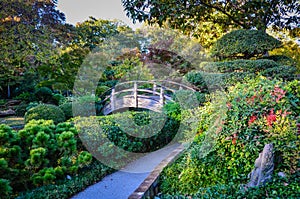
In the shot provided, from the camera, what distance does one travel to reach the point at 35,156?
3.81 m

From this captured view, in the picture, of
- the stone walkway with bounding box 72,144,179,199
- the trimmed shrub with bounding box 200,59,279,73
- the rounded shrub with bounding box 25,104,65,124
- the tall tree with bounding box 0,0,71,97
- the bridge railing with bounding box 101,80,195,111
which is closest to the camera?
the stone walkway with bounding box 72,144,179,199

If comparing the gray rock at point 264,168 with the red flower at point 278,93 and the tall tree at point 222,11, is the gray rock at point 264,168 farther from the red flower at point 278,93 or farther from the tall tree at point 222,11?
the tall tree at point 222,11

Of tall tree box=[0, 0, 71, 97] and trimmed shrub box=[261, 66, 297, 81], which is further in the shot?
A: trimmed shrub box=[261, 66, 297, 81]

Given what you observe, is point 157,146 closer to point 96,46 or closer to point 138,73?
point 138,73

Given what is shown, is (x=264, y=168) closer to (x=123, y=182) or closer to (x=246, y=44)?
(x=123, y=182)

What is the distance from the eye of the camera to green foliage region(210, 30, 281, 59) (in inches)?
314

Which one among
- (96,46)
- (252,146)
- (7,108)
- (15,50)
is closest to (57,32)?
(15,50)

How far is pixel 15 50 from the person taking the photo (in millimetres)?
7078

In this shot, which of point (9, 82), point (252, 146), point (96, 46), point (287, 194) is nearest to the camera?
point (287, 194)

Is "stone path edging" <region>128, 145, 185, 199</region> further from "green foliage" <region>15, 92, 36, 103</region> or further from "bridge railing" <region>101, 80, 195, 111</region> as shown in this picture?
"green foliage" <region>15, 92, 36, 103</region>

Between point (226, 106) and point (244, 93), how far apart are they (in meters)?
0.31

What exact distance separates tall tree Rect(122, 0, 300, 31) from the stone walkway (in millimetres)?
4566

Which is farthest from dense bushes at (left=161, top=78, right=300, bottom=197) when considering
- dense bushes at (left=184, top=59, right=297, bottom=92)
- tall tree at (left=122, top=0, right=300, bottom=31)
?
tall tree at (left=122, top=0, right=300, bottom=31)

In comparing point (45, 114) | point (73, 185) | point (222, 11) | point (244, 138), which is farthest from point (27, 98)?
point (244, 138)
